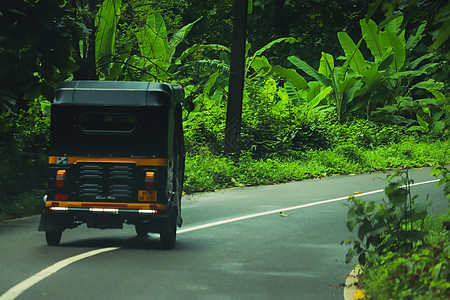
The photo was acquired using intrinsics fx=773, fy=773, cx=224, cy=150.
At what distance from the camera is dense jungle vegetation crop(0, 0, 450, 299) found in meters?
8.51

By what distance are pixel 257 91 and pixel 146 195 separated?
44.7 feet

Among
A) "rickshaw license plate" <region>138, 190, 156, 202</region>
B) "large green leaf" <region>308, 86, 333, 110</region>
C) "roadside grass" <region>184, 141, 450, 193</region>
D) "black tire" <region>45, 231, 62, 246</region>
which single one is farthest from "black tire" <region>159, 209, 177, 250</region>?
"large green leaf" <region>308, 86, 333, 110</region>

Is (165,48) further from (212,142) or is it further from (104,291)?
(104,291)

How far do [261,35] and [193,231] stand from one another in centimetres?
1583

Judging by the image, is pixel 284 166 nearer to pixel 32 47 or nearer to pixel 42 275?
pixel 42 275

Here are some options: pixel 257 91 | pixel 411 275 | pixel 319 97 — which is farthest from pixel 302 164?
pixel 411 275

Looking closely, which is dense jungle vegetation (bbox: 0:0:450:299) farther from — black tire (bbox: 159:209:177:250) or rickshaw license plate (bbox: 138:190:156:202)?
black tire (bbox: 159:209:177:250)

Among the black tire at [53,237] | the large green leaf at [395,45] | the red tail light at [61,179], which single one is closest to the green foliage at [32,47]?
the red tail light at [61,179]

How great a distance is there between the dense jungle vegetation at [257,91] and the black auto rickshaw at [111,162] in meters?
0.61

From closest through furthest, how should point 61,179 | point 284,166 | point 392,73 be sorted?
point 61,179
point 284,166
point 392,73

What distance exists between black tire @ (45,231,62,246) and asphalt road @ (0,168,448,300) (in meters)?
0.13

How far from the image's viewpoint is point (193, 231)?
12.1m

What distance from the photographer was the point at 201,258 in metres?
9.76

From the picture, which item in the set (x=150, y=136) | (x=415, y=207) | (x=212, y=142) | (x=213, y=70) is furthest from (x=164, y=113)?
(x=213, y=70)
